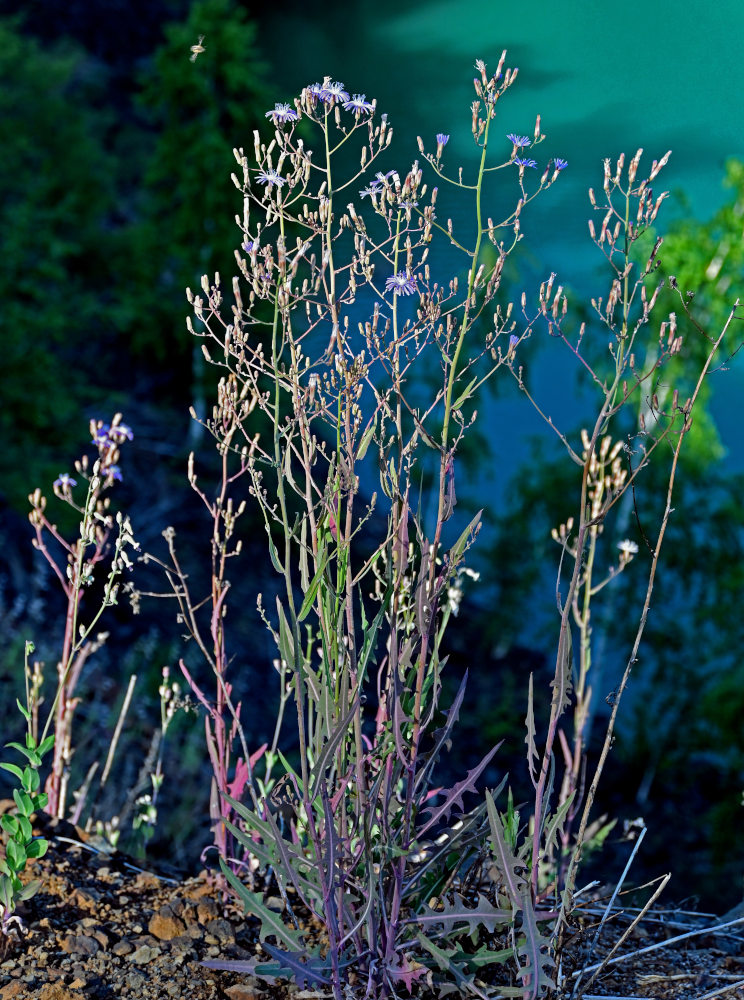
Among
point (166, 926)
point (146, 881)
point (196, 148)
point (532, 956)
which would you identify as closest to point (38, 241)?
point (196, 148)

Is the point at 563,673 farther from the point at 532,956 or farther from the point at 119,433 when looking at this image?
the point at 119,433

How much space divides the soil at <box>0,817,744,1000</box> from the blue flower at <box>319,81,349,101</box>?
1.31 meters

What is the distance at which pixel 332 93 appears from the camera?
53.4 inches

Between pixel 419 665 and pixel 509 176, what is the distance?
6.96m

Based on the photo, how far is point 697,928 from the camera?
2.01 metres

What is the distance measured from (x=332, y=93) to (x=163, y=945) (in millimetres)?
1364

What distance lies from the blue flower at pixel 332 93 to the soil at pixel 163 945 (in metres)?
1.31

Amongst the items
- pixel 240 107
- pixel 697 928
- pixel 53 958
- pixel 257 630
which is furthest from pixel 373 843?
pixel 240 107

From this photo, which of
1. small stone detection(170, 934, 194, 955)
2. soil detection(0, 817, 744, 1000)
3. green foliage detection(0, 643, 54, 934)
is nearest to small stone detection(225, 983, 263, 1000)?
soil detection(0, 817, 744, 1000)

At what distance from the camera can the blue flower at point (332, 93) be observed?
1.35m

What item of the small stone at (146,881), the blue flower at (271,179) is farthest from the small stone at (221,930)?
the blue flower at (271,179)

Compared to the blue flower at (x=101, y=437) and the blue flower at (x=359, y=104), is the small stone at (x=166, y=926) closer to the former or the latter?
the blue flower at (x=101, y=437)

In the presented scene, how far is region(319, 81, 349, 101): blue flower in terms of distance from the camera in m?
1.35

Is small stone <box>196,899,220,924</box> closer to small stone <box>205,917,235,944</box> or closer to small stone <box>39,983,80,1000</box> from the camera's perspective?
small stone <box>205,917,235,944</box>
